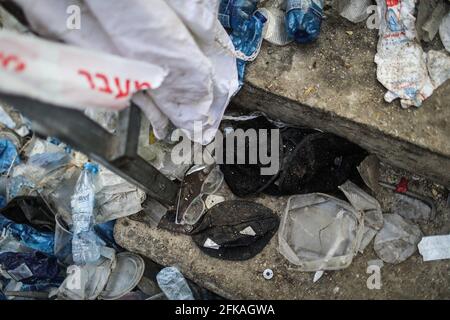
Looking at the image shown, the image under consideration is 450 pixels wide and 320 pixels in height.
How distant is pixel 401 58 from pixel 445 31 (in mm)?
289

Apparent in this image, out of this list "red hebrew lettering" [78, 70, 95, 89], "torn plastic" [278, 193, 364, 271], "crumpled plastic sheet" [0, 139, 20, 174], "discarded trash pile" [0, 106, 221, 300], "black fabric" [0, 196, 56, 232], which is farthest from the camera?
"crumpled plastic sheet" [0, 139, 20, 174]

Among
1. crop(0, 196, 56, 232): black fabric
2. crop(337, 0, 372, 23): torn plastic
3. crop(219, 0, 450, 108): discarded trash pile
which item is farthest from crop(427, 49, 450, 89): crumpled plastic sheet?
crop(0, 196, 56, 232): black fabric

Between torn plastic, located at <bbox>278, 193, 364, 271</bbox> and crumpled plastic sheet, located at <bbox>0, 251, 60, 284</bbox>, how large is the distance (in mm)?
1311

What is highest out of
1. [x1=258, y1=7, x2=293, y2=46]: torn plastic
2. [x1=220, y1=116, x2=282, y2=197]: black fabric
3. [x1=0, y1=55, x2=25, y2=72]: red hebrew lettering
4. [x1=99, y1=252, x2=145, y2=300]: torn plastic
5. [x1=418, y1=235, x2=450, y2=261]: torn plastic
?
[x1=0, y1=55, x2=25, y2=72]: red hebrew lettering

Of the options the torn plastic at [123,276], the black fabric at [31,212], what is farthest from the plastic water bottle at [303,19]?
the black fabric at [31,212]

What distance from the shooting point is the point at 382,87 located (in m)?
2.21

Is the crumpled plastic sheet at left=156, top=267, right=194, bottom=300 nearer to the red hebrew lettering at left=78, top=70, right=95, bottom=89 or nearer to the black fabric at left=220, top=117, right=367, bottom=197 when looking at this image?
the black fabric at left=220, top=117, right=367, bottom=197

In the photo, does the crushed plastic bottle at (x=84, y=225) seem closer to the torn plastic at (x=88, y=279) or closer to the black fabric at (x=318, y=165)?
the torn plastic at (x=88, y=279)

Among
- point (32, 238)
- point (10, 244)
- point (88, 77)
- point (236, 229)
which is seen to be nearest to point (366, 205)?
point (236, 229)

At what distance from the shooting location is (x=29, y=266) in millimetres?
2453

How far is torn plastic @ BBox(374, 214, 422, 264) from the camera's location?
7.55 feet

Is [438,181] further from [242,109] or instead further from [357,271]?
[242,109]
